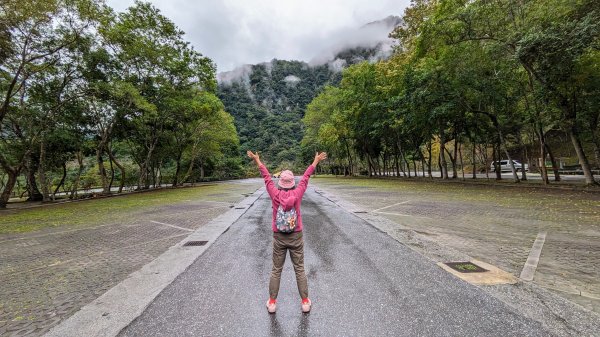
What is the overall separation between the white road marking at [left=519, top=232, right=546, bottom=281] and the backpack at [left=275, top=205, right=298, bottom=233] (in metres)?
3.77

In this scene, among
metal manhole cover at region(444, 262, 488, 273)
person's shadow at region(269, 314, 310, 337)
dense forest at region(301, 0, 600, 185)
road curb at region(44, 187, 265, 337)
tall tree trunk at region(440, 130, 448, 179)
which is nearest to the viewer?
person's shadow at region(269, 314, 310, 337)

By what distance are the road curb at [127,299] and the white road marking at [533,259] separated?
18.6 ft

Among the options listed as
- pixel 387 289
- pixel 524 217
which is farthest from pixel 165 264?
pixel 524 217

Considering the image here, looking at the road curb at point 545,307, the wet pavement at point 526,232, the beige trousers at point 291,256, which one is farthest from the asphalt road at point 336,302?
the wet pavement at point 526,232

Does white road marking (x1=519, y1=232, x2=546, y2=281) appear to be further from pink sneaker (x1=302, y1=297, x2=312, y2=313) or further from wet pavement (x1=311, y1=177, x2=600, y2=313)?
Result: pink sneaker (x1=302, y1=297, x2=312, y2=313)

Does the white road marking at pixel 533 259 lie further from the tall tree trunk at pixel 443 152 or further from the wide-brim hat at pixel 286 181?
the tall tree trunk at pixel 443 152

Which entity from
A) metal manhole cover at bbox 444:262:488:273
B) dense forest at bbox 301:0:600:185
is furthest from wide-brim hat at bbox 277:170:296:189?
dense forest at bbox 301:0:600:185

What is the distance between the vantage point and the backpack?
352cm

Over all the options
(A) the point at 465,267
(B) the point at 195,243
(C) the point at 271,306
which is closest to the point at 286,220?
(C) the point at 271,306

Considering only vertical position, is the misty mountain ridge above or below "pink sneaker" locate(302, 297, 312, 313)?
above

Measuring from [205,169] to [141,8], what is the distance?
128ft

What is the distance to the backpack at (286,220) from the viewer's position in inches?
139

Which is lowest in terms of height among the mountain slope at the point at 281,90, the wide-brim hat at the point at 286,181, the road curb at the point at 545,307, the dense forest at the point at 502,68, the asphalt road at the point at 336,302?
the road curb at the point at 545,307

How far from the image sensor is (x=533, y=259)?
17.1 feet
